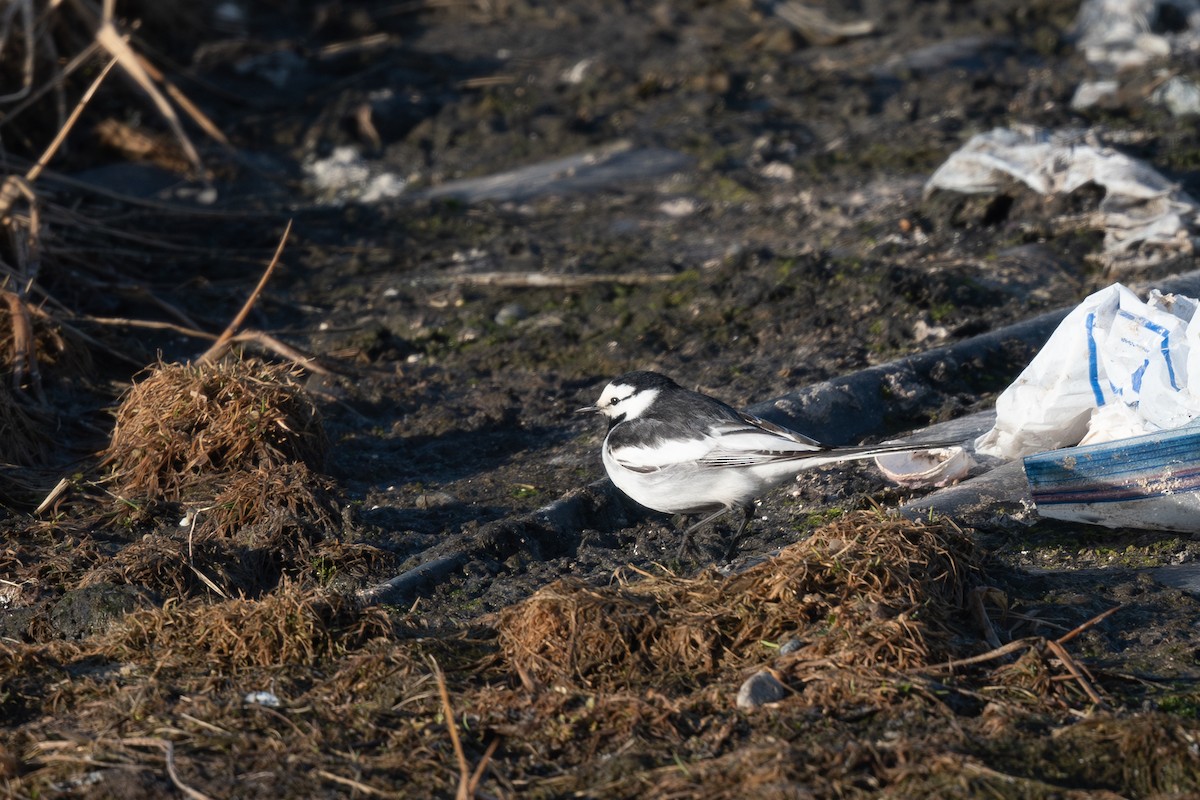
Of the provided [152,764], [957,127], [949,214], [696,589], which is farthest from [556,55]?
[152,764]

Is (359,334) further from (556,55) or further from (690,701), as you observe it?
(556,55)

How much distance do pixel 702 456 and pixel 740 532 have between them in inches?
13.6

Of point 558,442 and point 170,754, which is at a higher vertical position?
point 170,754

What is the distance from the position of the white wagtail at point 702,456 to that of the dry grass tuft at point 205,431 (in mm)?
1461

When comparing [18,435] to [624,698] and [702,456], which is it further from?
[624,698]

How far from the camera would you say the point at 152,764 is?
3.44 meters

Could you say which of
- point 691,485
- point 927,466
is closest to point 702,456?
point 691,485

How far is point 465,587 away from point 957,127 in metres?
6.48

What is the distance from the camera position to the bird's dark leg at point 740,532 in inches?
194

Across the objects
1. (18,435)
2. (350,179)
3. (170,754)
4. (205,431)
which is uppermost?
(170,754)

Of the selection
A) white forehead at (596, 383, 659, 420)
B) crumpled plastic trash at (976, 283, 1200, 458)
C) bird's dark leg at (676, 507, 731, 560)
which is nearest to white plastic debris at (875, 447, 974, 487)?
crumpled plastic trash at (976, 283, 1200, 458)

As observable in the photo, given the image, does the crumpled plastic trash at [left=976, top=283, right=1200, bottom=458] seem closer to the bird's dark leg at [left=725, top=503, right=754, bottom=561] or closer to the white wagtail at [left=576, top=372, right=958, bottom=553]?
the white wagtail at [left=576, top=372, right=958, bottom=553]

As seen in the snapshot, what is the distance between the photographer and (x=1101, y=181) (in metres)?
7.68

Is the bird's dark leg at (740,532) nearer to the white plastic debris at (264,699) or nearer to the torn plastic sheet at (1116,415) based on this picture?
the torn plastic sheet at (1116,415)
